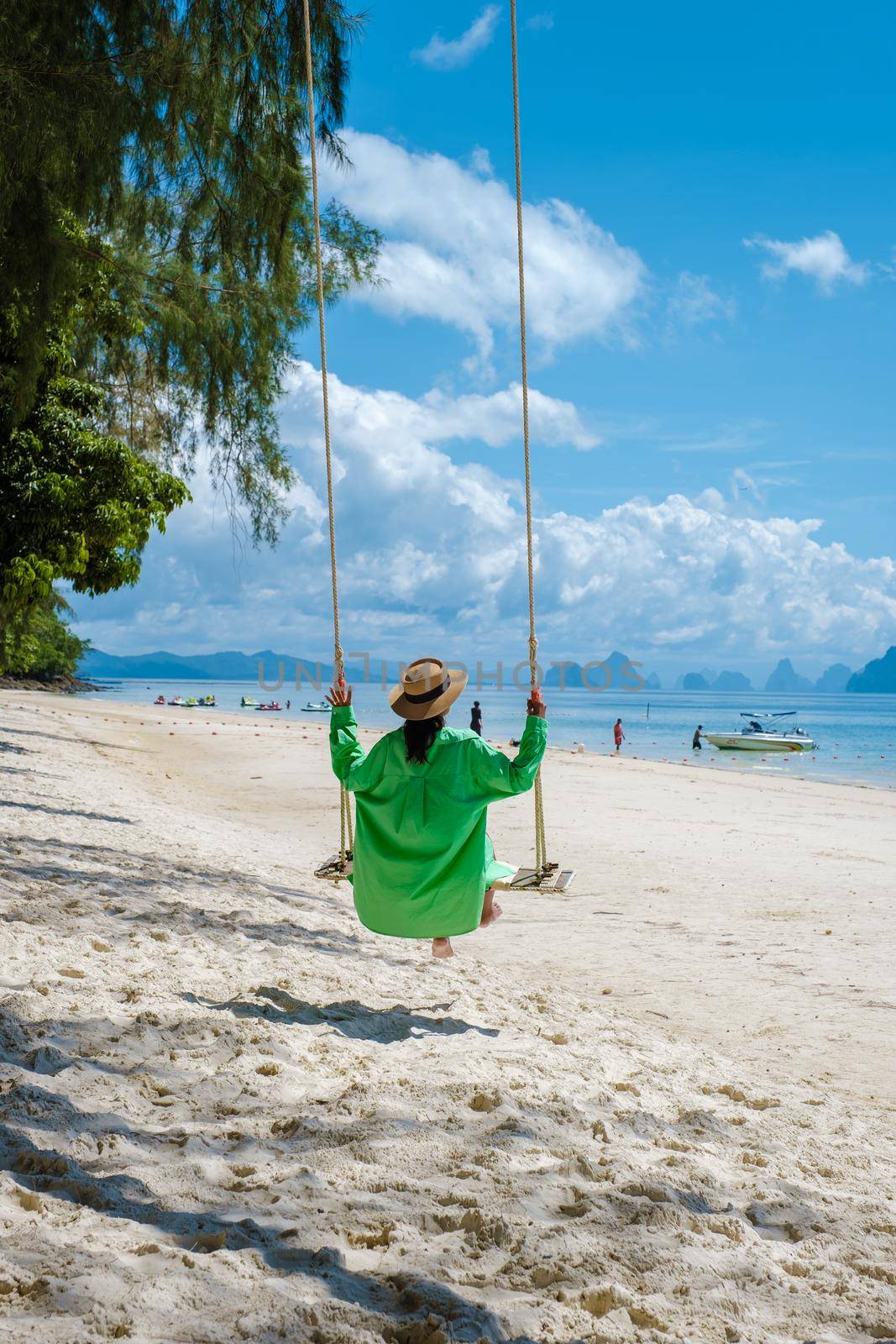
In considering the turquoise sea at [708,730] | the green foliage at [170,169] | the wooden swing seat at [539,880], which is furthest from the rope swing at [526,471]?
the turquoise sea at [708,730]

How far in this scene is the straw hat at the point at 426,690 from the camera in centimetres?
468

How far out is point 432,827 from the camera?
4668 mm

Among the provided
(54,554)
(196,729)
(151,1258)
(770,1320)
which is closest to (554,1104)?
(770,1320)

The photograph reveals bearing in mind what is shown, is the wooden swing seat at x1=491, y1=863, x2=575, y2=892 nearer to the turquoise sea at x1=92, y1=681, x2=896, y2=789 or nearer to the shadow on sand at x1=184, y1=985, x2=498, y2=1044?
the shadow on sand at x1=184, y1=985, x2=498, y2=1044

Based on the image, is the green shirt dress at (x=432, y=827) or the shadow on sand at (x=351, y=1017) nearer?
the shadow on sand at (x=351, y=1017)

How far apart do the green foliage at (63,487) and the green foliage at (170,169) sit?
0.71 meters

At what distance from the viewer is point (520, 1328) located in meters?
2.25

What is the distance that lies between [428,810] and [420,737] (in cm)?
32

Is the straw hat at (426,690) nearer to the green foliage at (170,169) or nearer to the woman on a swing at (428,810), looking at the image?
the woman on a swing at (428,810)

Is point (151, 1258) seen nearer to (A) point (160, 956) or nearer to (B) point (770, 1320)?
(B) point (770, 1320)

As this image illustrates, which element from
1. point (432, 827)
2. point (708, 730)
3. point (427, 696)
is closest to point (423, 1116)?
point (432, 827)

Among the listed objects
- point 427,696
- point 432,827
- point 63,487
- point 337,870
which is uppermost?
point 63,487

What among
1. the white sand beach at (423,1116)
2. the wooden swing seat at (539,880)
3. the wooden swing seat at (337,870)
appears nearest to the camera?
the white sand beach at (423,1116)

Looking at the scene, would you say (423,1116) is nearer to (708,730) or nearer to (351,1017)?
(351,1017)
